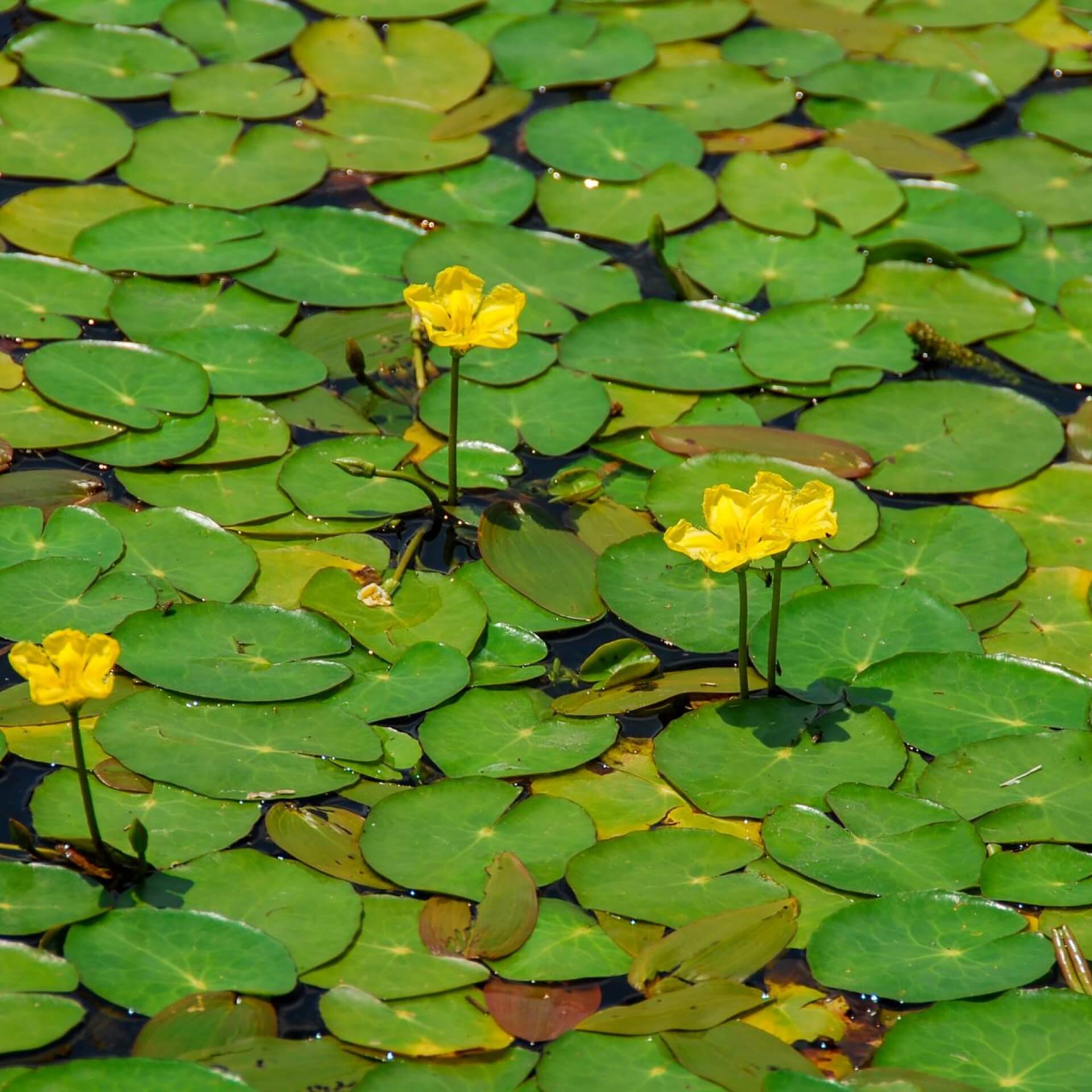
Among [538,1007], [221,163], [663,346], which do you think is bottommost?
[538,1007]

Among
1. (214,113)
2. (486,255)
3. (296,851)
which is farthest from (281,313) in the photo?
(296,851)

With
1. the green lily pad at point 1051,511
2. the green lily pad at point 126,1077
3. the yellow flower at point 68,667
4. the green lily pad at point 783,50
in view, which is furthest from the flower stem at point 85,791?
the green lily pad at point 783,50

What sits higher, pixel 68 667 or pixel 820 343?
pixel 68 667

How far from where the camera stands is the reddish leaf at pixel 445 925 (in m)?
2.54

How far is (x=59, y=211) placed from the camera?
417 cm

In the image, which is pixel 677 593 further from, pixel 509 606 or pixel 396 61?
pixel 396 61

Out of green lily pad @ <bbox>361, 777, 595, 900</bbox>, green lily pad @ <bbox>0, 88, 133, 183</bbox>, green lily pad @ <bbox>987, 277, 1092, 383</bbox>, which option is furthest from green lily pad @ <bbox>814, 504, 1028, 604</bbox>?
green lily pad @ <bbox>0, 88, 133, 183</bbox>

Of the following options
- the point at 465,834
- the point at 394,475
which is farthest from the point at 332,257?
the point at 465,834

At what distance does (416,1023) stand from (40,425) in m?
1.82

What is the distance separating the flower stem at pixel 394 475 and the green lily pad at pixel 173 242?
89 centimetres

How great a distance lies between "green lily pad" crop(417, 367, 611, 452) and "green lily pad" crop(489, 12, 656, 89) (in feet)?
4.95

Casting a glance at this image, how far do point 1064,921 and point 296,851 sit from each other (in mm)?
1366

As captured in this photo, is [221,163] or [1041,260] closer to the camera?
[1041,260]

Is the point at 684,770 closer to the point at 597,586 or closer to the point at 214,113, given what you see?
the point at 597,586
